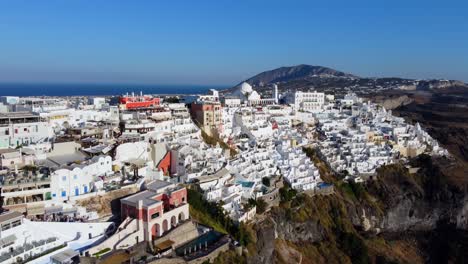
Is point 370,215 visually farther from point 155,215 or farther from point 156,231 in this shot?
point 155,215

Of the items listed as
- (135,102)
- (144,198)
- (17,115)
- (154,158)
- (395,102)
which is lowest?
(144,198)

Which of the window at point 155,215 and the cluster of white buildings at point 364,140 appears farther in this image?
the cluster of white buildings at point 364,140

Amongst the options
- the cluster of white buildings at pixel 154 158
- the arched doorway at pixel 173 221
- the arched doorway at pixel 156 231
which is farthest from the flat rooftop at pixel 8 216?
the arched doorway at pixel 173 221

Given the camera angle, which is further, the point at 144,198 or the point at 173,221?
the point at 173,221

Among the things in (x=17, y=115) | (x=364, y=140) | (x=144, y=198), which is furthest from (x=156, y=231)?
(x=364, y=140)

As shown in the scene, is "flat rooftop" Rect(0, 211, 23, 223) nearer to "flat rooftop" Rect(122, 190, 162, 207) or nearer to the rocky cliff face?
"flat rooftop" Rect(122, 190, 162, 207)

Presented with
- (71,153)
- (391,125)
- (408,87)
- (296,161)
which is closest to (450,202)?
(391,125)

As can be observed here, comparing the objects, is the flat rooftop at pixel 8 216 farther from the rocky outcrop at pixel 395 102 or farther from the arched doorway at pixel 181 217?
the rocky outcrop at pixel 395 102

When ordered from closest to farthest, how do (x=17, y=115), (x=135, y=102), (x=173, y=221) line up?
(x=173, y=221), (x=17, y=115), (x=135, y=102)

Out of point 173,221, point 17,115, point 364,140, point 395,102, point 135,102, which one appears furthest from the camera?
point 395,102

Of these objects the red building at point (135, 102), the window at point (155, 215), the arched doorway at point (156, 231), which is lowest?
the arched doorway at point (156, 231)

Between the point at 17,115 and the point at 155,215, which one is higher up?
the point at 17,115
